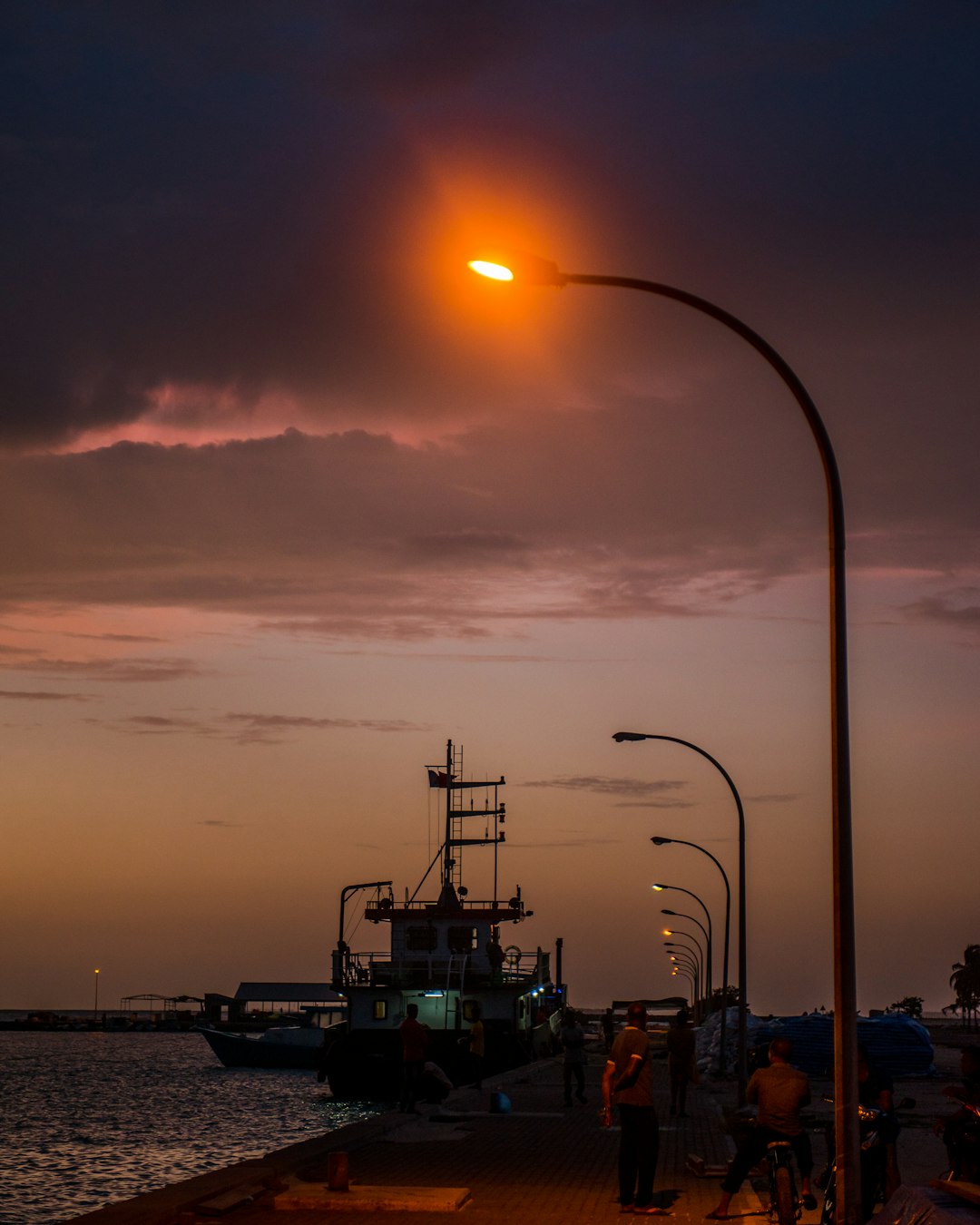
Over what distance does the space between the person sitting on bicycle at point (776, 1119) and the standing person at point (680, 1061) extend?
14.5 m

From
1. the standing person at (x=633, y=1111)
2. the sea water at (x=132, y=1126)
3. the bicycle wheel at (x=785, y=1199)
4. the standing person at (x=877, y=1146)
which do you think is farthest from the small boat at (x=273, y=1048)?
the bicycle wheel at (x=785, y=1199)

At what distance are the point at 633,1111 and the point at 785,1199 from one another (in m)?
2.47

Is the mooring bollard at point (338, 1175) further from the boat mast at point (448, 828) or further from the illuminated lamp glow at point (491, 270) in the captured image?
the boat mast at point (448, 828)

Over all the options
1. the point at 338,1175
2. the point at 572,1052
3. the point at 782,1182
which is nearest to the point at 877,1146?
the point at 782,1182

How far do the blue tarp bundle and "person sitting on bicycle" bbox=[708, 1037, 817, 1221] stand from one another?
33799 millimetres

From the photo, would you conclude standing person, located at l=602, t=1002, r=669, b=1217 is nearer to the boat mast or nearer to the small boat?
the boat mast

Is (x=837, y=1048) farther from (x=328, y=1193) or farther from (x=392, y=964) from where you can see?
(x=392, y=964)

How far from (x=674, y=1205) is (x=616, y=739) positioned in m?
15.7

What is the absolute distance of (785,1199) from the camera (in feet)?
41.0

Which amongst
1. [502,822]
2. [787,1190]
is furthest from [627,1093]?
[502,822]

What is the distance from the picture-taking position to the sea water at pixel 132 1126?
1412 inches

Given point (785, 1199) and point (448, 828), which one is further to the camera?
point (448, 828)

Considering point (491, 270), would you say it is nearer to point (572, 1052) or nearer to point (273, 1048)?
point (572, 1052)

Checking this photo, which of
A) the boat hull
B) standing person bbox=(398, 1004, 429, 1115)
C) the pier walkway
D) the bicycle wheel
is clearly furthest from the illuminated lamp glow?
the boat hull
